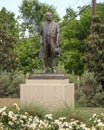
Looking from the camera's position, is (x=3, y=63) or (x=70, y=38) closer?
(x=3, y=63)

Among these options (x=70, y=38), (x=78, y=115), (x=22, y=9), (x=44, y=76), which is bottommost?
(x=78, y=115)

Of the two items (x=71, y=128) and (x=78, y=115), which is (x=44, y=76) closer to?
(x=78, y=115)

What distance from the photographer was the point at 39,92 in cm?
1622

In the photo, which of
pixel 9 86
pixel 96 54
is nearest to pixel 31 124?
pixel 96 54

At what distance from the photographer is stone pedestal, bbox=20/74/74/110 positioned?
16.0 m

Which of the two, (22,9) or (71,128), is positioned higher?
(22,9)

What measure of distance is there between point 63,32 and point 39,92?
3358 cm

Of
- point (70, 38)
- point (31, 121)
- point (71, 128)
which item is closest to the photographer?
point (71, 128)

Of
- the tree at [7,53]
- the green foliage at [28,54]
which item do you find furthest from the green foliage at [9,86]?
the green foliage at [28,54]

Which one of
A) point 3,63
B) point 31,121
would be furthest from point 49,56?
point 3,63

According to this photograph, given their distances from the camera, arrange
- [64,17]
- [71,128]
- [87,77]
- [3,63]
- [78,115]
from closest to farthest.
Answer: [71,128] → [78,115] → [87,77] → [3,63] → [64,17]

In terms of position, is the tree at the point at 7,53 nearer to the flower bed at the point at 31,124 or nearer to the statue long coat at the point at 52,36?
the statue long coat at the point at 52,36

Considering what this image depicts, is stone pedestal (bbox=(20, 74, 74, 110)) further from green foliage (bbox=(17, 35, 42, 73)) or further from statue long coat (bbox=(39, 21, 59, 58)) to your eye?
green foliage (bbox=(17, 35, 42, 73))

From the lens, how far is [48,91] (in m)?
16.1
